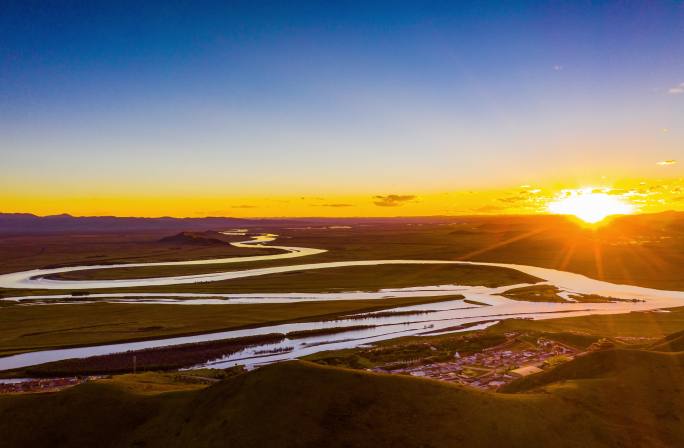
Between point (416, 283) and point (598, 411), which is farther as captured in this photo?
point (416, 283)

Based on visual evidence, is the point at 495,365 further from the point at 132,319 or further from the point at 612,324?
the point at 132,319

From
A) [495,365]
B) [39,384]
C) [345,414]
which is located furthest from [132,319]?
[345,414]

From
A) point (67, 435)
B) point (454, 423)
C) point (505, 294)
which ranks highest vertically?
point (454, 423)

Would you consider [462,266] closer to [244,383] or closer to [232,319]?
[232,319]

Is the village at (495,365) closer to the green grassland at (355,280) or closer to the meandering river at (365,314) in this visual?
the meandering river at (365,314)

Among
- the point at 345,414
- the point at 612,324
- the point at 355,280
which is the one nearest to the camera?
the point at 345,414

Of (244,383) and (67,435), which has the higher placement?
(244,383)

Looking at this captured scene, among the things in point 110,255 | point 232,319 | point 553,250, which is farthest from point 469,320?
point 110,255

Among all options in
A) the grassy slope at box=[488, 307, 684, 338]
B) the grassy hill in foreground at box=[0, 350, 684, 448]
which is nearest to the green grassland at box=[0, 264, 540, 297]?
the grassy slope at box=[488, 307, 684, 338]
